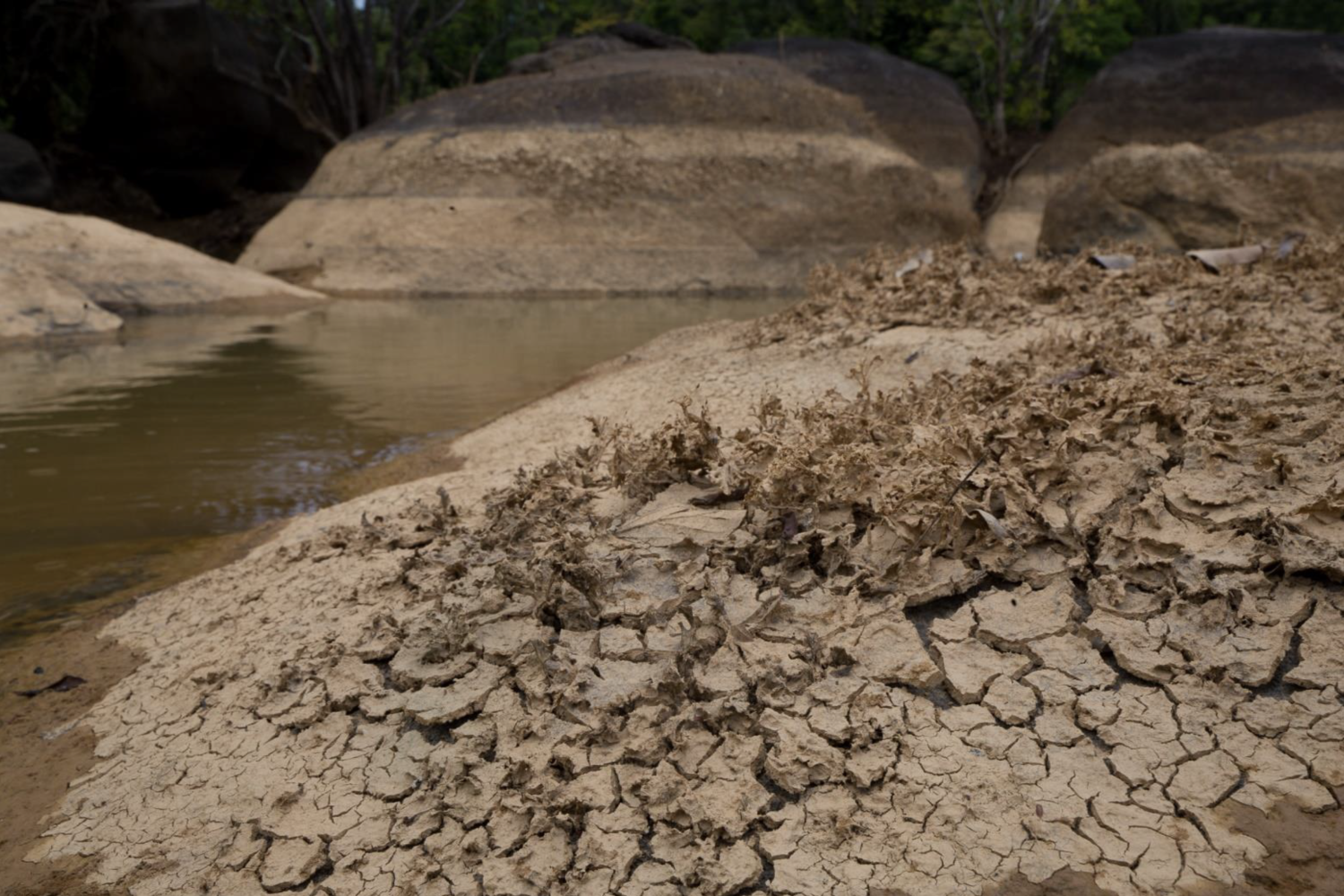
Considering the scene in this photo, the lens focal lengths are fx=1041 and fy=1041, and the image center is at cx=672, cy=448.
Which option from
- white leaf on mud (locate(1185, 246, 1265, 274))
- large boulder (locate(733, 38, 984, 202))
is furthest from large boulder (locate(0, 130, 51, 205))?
white leaf on mud (locate(1185, 246, 1265, 274))

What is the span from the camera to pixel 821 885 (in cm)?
169

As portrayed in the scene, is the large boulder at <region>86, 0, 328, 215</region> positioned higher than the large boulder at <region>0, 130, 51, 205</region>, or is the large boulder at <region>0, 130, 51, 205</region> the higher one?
the large boulder at <region>86, 0, 328, 215</region>

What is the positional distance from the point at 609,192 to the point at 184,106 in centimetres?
1021

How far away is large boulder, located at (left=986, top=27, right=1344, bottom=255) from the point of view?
13000 mm

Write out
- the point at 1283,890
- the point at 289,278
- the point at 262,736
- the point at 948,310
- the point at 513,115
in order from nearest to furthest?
the point at 1283,890 → the point at 262,736 → the point at 948,310 → the point at 289,278 → the point at 513,115

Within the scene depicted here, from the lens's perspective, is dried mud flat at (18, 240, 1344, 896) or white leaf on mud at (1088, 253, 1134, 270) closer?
dried mud flat at (18, 240, 1344, 896)

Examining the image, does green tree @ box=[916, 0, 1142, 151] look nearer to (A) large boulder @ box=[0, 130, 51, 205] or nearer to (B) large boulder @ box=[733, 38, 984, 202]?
(B) large boulder @ box=[733, 38, 984, 202]

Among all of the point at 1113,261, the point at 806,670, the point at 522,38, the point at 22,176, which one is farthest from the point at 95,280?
the point at 522,38

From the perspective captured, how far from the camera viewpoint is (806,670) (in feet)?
6.89

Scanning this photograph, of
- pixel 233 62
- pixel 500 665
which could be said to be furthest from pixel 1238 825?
pixel 233 62

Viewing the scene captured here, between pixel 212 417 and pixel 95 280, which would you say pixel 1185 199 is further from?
pixel 95 280

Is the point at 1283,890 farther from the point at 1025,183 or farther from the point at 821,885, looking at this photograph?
the point at 1025,183

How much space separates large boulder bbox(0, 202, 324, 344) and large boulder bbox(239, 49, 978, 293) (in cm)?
256

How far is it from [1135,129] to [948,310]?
1790 cm
